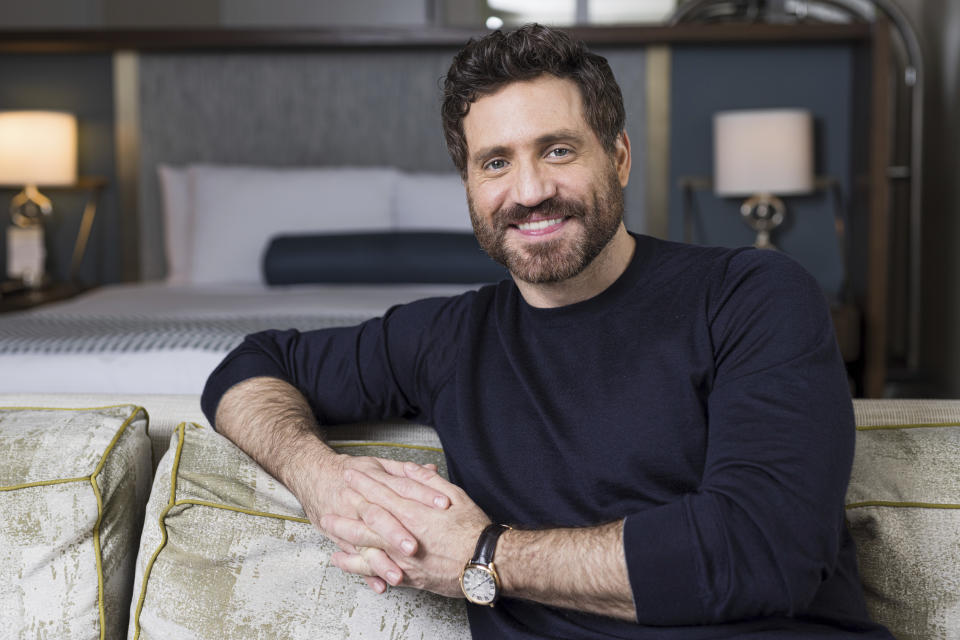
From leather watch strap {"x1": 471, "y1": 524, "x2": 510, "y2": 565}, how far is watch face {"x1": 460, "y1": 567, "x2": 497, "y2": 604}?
0.4 inches

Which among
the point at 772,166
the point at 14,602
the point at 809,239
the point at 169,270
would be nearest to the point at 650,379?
the point at 14,602

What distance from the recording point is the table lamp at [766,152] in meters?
3.26

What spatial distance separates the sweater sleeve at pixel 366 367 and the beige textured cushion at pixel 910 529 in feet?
2.05

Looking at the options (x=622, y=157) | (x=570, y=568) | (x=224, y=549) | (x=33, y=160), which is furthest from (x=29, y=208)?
(x=570, y=568)

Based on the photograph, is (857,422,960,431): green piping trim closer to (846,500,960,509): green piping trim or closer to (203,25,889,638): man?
(846,500,960,509): green piping trim

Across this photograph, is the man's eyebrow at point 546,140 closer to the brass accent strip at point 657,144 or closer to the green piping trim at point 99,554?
the green piping trim at point 99,554

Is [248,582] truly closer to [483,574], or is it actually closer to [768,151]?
[483,574]

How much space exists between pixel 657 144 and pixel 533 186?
8.50 feet

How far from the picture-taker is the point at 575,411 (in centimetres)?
119

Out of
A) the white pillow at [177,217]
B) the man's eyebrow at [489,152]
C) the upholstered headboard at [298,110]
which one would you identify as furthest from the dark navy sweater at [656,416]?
the upholstered headboard at [298,110]

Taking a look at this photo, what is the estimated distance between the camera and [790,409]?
3.26 feet

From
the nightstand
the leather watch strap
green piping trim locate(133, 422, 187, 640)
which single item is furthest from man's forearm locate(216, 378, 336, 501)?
the nightstand

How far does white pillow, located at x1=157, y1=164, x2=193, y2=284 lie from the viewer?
3.62 meters

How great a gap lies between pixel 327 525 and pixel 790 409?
0.58m
